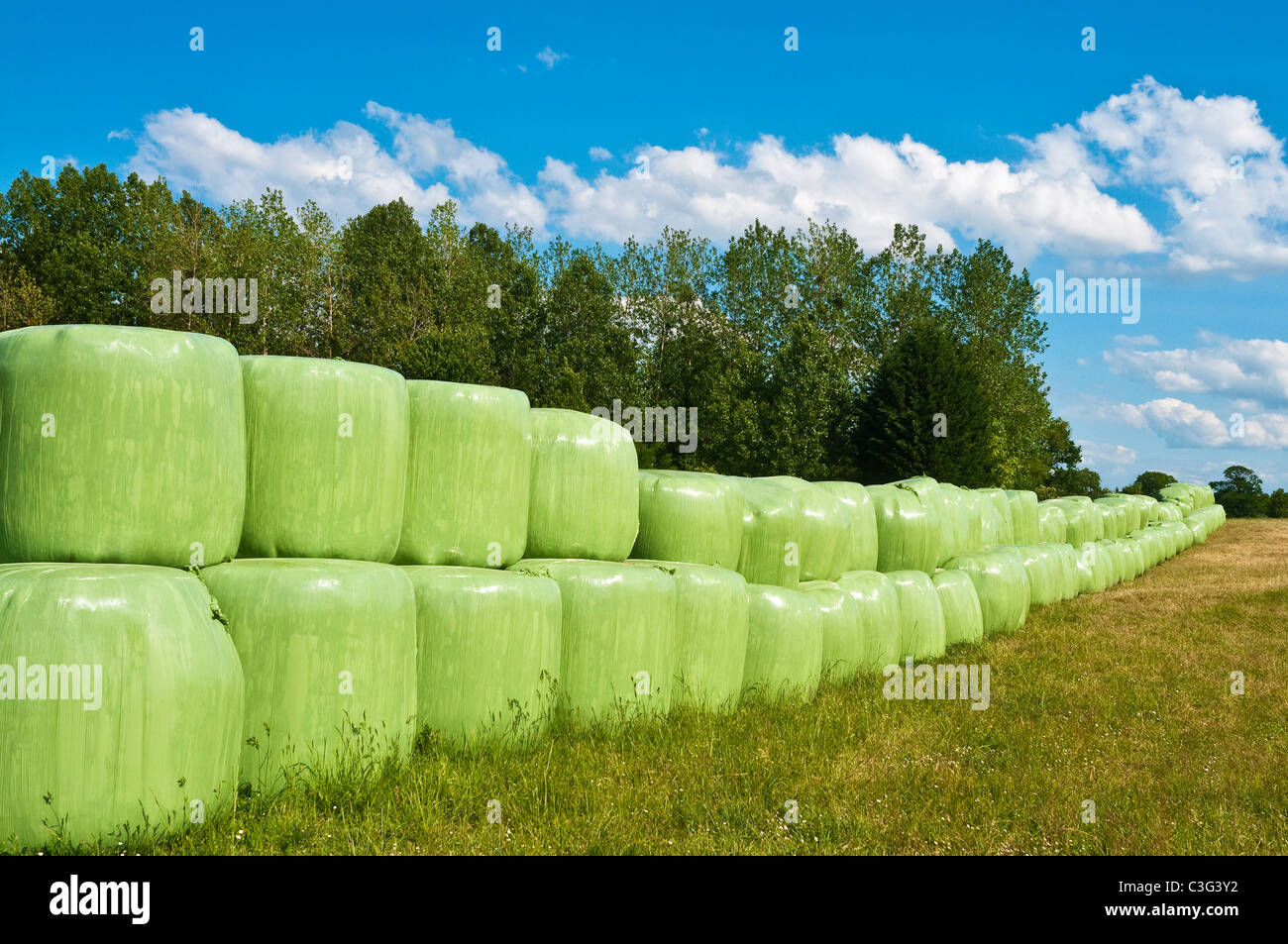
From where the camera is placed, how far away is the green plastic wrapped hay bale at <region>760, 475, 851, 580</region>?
8271mm

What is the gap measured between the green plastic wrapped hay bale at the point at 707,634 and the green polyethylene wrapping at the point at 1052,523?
14096mm

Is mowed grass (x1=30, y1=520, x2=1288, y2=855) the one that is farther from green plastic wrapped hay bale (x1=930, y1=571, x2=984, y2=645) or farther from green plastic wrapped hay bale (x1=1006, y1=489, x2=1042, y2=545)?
green plastic wrapped hay bale (x1=1006, y1=489, x2=1042, y2=545)

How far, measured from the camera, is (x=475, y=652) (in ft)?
17.8

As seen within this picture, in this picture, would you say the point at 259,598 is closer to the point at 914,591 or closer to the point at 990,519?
the point at 914,591

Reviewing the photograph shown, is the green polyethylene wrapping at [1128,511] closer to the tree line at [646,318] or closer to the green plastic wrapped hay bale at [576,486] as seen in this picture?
the tree line at [646,318]

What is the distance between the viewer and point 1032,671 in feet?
29.6

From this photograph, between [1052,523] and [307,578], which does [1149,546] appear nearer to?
[1052,523]

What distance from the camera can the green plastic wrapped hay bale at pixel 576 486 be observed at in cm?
649

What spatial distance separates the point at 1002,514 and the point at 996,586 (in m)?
4.43

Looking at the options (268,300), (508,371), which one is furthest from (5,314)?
(508,371)

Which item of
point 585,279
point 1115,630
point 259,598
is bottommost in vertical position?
point 1115,630

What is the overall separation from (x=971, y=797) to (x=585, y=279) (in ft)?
151

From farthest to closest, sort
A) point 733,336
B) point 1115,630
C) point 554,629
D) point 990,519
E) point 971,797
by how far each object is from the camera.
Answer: point 733,336 < point 990,519 < point 1115,630 < point 554,629 < point 971,797

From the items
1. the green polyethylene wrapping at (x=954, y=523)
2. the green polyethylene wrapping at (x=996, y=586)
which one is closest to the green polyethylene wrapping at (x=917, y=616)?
the green polyethylene wrapping at (x=954, y=523)
